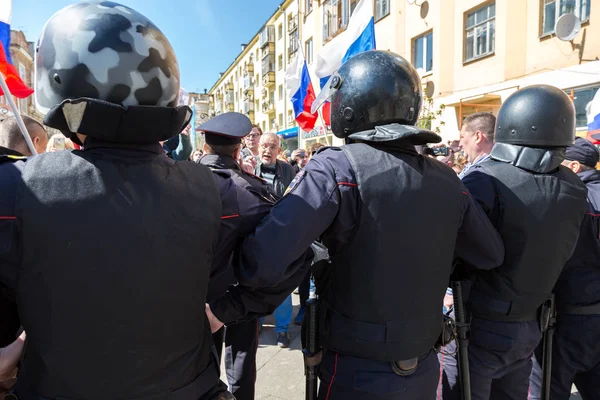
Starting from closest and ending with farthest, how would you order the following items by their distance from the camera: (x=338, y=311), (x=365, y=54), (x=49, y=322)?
(x=49, y=322)
(x=338, y=311)
(x=365, y=54)

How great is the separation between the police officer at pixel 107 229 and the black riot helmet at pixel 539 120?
168 centimetres

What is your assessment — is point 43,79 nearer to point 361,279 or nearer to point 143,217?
point 143,217

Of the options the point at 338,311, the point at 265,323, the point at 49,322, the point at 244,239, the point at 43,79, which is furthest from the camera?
the point at 265,323

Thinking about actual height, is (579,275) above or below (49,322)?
below

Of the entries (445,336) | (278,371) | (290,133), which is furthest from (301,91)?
(290,133)

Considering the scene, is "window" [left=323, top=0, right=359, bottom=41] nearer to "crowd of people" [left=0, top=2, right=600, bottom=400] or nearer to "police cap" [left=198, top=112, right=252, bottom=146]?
"police cap" [left=198, top=112, right=252, bottom=146]

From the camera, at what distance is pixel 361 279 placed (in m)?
1.50

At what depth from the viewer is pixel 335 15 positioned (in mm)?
19047

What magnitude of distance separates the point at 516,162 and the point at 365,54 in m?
0.98

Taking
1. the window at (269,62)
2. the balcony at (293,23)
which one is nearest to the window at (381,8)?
the balcony at (293,23)

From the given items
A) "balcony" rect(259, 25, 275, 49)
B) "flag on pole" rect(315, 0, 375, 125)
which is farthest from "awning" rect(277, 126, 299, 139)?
"flag on pole" rect(315, 0, 375, 125)

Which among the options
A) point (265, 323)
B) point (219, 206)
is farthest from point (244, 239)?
point (265, 323)

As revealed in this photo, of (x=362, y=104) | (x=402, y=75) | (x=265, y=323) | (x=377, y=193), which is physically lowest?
(x=265, y=323)

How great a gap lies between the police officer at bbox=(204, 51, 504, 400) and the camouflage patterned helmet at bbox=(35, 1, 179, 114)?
615 millimetres
